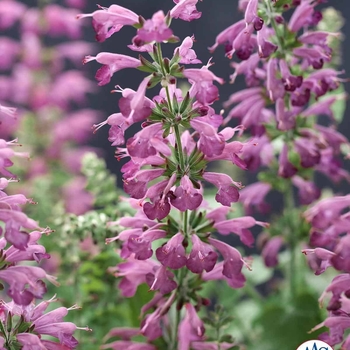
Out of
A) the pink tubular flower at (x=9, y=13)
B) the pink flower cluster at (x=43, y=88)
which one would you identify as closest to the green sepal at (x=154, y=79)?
the pink flower cluster at (x=43, y=88)

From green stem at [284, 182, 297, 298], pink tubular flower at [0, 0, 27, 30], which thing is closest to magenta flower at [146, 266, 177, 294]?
green stem at [284, 182, 297, 298]

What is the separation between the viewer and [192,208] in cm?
53

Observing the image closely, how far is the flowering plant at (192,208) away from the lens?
1.72 ft

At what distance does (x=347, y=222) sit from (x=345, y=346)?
102 millimetres

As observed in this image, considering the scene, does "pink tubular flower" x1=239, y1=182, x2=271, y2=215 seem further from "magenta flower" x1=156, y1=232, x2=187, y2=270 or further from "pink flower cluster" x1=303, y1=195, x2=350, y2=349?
"magenta flower" x1=156, y1=232, x2=187, y2=270

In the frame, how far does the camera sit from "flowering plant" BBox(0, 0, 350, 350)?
0.53m

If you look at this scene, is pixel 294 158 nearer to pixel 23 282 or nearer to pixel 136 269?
pixel 136 269

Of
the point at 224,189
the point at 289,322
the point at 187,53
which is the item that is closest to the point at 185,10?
the point at 187,53

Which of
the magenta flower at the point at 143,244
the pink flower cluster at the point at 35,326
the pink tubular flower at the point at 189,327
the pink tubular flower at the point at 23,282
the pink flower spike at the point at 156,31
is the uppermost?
the pink flower spike at the point at 156,31

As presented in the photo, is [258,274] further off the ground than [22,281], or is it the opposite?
[22,281]

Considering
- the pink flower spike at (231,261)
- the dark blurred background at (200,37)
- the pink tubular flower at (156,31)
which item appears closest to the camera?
the pink tubular flower at (156,31)

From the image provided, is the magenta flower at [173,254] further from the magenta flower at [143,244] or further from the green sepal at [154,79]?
the green sepal at [154,79]

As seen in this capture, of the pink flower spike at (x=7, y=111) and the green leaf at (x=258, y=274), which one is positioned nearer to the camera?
the pink flower spike at (x=7, y=111)

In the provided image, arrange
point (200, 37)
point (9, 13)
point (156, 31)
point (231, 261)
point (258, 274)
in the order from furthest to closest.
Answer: point (200, 37), point (9, 13), point (258, 274), point (231, 261), point (156, 31)
